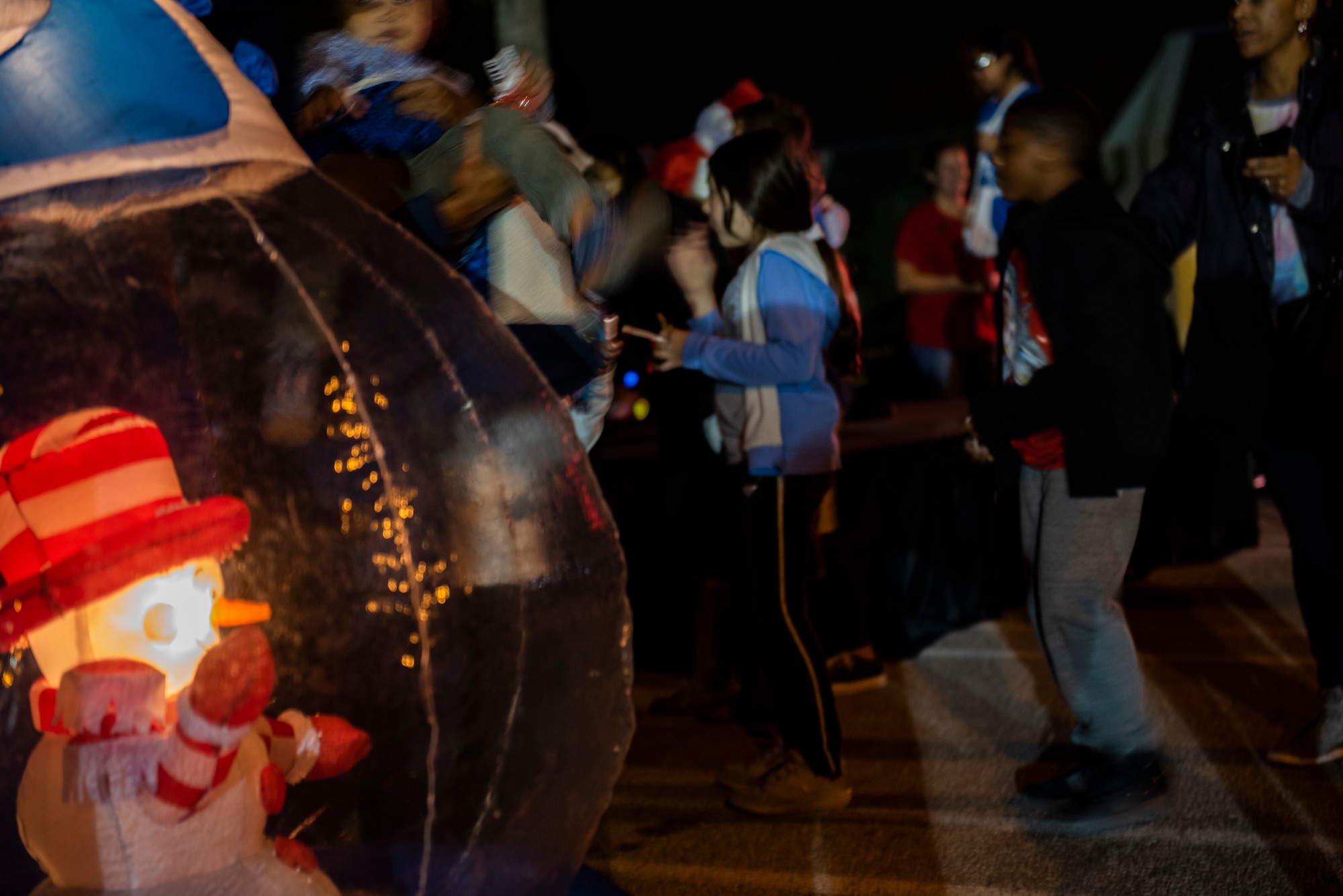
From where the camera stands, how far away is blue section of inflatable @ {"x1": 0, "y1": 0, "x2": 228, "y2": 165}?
4.33ft

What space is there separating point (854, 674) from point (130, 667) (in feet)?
9.46

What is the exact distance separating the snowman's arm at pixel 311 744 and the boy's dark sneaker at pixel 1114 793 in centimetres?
179

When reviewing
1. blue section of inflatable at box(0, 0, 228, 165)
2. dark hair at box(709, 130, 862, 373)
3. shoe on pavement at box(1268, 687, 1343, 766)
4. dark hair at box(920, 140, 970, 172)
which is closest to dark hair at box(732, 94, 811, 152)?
dark hair at box(709, 130, 862, 373)

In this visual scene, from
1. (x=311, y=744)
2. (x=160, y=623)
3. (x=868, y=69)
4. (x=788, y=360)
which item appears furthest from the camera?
(x=868, y=69)

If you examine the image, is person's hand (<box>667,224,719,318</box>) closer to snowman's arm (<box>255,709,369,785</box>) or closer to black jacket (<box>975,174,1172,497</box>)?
black jacket (<box>975,174,1172,497</box>)

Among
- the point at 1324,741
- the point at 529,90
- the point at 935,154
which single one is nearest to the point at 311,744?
the point at 529,90

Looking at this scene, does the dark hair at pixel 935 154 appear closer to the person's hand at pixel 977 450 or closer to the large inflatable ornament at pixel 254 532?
the person's hand at pixel 977 450

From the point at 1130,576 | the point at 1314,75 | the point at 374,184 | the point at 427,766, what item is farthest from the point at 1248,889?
the point at 1130,576

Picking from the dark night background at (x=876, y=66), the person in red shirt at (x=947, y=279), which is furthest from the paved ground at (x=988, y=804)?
the dark night background at (x=876, y=66)

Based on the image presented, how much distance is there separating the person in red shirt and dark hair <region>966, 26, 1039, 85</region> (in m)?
1.42

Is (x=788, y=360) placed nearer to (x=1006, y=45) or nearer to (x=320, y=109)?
(x=320, y=109)

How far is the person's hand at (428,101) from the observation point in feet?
6.13

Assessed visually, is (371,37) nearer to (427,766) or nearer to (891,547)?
(427,766)

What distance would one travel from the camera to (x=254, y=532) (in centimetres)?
152
